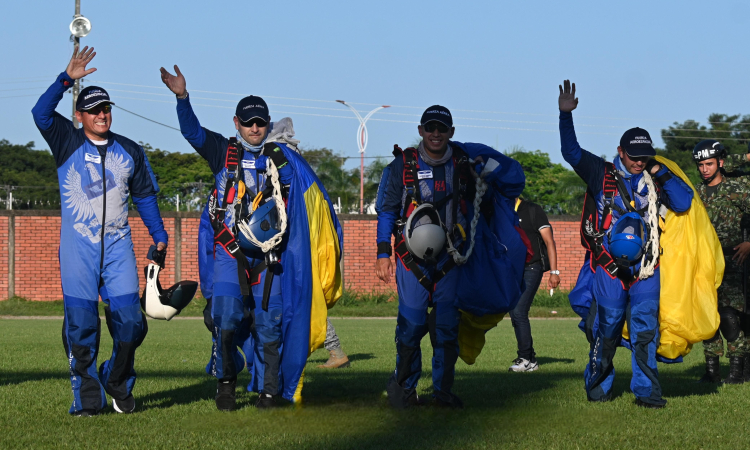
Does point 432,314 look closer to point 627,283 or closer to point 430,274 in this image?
point 430,274

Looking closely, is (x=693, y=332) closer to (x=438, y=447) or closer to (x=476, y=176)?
(x=476, y=176)

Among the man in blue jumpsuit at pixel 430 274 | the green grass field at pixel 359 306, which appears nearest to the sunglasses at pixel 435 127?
the man in blue jumpsuit at pixel 430 274

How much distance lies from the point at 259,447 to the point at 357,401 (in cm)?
191

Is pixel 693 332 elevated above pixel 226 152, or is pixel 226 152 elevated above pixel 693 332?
pixel 226 152

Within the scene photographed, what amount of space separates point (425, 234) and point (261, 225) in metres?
1.19

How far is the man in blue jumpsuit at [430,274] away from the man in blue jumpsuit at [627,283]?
1.99ft

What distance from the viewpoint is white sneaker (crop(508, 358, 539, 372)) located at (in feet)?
31.5

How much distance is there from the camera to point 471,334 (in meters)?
7.37

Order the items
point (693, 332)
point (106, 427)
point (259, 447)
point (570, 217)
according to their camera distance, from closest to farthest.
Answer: point (259, 447) < point (106, 427) < point (693, 332) < point (570, 217)

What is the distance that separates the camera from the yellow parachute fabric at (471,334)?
7238 millimetres

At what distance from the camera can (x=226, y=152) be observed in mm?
6785

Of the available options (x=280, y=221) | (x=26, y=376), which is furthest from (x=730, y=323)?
(x=26, y=376)

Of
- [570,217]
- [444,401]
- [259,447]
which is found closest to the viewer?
[259,447]

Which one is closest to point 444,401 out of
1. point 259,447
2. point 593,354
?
point 593,354
